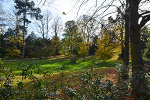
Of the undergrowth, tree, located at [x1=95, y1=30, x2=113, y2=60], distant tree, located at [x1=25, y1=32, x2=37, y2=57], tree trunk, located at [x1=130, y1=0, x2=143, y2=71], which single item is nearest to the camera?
the undergrowth

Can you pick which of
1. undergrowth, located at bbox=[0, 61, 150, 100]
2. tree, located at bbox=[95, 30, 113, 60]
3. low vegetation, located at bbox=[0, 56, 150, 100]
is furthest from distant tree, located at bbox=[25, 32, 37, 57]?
undergrowth, located at bbox=[0, 61, 150, 100]

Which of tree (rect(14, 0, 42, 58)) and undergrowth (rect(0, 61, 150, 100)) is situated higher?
tree (rect(14, 0, 42, 58))

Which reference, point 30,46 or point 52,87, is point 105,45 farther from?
point 30,46

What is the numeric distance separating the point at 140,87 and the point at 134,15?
2148 mm

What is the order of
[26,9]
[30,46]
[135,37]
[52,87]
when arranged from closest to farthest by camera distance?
1. [52,87]
2. [135,37]
3. [26,9]
4. [30,46]

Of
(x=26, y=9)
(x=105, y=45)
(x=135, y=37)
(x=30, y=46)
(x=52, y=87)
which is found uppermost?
(x=26, y=9)

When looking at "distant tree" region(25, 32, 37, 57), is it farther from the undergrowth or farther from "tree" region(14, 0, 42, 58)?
the undergrowth

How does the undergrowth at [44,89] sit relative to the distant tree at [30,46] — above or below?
below

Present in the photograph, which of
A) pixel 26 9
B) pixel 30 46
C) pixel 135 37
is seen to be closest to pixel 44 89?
pixel 135 37

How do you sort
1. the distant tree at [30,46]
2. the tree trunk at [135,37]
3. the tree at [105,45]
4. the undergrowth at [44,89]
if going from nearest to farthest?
the undergrowth at [44,89]
the tree trunk at [135,37]
the tree at [105,45]
the distant tree at [30,46]

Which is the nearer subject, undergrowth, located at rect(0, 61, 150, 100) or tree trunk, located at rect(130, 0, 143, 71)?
undergrowth, located at rect(0, 61, 150, 100)

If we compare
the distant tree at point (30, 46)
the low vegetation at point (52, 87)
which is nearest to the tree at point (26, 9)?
the low vegetation at point (52, 87)

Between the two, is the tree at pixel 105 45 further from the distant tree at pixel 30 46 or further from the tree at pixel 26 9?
the distant tree at pixel 30 46

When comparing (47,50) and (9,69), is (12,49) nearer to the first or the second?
(47,50)
